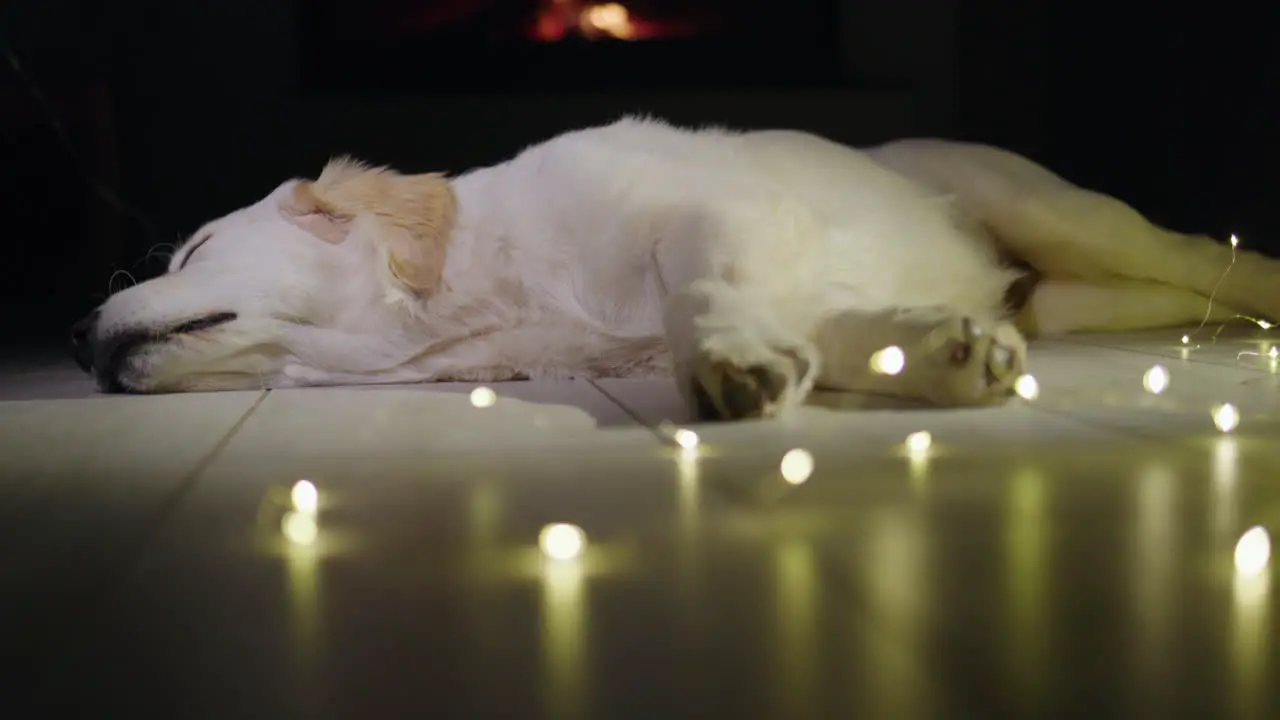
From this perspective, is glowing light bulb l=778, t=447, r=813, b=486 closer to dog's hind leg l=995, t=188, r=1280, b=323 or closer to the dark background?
dog's hind leg l=995, t=188, r=1280, b=323

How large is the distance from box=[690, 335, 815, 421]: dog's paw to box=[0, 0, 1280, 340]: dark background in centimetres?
307

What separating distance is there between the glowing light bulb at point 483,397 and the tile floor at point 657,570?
226 mm

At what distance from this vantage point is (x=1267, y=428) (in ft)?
5.32

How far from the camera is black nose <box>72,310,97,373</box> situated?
232 centimetres

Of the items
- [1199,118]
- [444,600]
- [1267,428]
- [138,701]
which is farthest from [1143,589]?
[1199,118]

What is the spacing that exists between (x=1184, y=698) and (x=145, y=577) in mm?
810

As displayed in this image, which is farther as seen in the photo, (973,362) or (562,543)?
(973,362)

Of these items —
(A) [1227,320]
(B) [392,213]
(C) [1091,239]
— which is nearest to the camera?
(B) [392,213]

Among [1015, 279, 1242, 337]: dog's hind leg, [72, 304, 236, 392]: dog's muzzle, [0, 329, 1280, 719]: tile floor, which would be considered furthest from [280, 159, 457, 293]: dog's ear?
[1015, 279, 1242, 337]: dog's hind leg

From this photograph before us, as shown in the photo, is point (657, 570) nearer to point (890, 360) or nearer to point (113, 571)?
point (113, 571)

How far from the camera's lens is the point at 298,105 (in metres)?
4.62

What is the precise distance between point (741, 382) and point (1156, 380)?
83 centimetres

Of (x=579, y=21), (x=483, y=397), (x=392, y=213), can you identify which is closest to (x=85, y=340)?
(x=392, y=213)

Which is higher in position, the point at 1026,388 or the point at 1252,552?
the point at 1026,388
